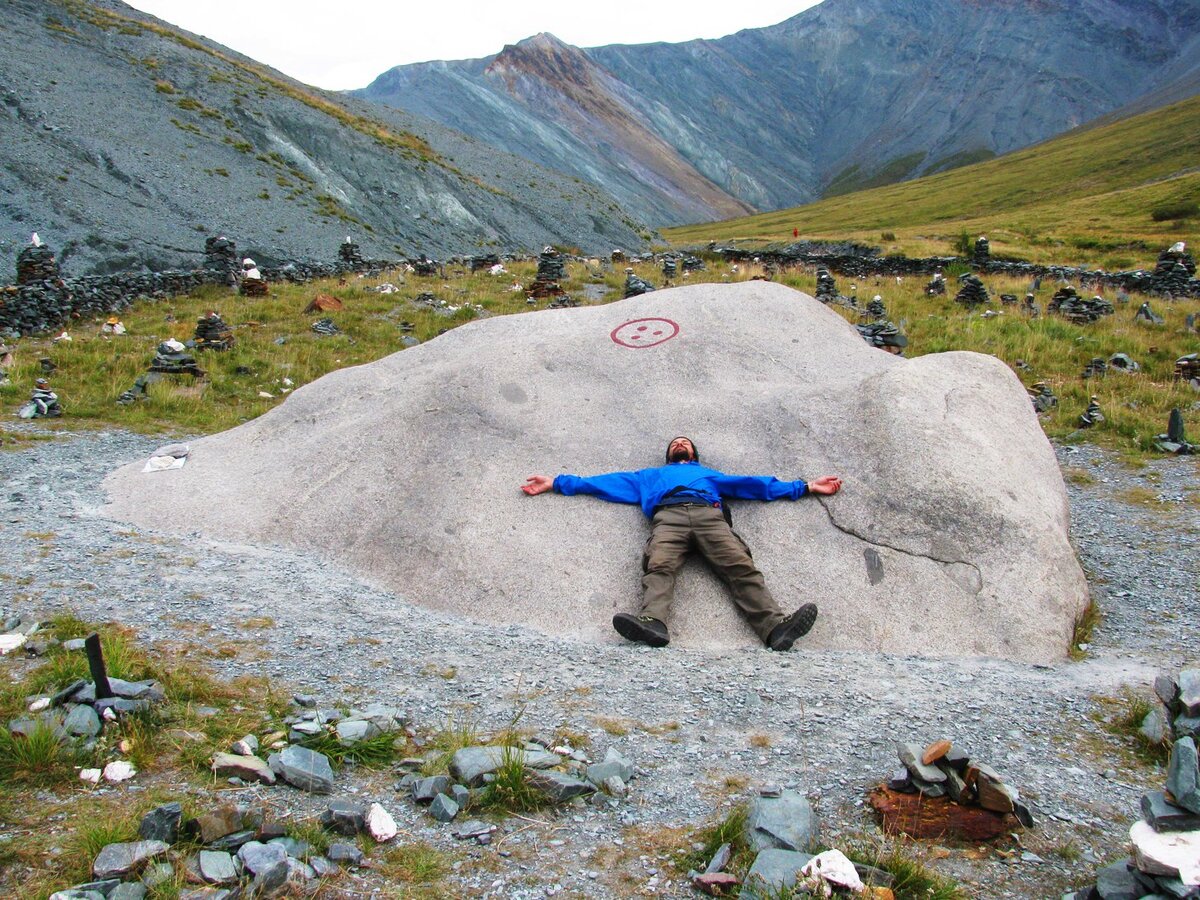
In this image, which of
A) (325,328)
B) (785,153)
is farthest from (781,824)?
(785,153)

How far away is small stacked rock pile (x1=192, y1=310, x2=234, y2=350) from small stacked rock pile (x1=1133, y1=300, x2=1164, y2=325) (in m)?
22.3

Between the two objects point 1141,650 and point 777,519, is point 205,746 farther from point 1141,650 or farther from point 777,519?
point 1141,650

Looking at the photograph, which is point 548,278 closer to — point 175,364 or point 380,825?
point 175,364

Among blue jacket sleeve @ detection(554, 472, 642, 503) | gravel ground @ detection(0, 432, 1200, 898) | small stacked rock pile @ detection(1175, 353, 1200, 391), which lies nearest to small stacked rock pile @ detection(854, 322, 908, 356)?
small stacked rock pile @ detection(1175, 353, 1200, 391)

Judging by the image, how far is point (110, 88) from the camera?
46.4 meters

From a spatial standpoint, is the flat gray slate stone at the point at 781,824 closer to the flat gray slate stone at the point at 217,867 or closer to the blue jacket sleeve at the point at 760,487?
the flat gray slate stone at the point at 217,867

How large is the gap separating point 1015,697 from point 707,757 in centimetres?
252

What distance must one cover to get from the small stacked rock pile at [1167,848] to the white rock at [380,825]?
10.8ft

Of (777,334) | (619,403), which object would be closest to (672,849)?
(619,403)

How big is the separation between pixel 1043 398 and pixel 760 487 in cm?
1023

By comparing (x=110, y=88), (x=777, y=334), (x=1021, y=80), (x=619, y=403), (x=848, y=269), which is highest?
(x=1021, y=80)

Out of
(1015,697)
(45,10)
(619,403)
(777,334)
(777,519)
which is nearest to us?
(1015,697)

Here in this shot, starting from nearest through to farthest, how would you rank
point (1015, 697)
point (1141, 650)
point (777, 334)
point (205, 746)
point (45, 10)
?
point (205, 746) < point (1015, 697) < point (1141, 650) < point (777, 334) < point (45, 10)

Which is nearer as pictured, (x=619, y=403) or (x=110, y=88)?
(x=619, y=403)
